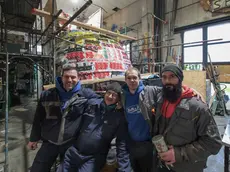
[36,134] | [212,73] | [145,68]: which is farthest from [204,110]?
[145,68]

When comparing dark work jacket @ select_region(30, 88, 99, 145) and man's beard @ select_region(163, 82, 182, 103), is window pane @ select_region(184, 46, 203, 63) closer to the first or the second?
man's beard @ select_region(163, 82, 182, 103)

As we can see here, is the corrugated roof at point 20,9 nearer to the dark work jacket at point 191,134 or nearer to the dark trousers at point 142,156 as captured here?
the dark trousers at point 142,156

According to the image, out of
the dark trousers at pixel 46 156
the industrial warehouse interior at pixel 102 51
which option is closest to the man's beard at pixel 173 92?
the industrial warehouse interior at pixel 102 51

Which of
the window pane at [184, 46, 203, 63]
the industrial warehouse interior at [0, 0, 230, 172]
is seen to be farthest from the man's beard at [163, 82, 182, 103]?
the window pane at [184, 46, 203, 63]

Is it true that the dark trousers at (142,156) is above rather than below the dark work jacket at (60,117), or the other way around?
below

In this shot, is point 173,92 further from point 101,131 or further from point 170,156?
point 101,131

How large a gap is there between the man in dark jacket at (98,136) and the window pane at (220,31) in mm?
7910

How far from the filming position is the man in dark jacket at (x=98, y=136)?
1.75 m

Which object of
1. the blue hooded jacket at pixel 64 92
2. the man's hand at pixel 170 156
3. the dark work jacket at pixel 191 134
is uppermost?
the blue hooded jacket at pixel 64 92

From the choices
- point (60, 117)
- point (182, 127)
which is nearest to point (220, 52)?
point (182, 127)

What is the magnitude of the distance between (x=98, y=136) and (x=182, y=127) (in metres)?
0.95

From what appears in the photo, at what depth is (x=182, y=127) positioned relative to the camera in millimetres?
1324

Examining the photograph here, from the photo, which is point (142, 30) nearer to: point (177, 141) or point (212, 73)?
point (212, 73)

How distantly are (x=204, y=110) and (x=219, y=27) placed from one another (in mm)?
8294
